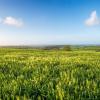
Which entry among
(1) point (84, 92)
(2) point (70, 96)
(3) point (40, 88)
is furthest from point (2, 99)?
(1) point (84, 92)

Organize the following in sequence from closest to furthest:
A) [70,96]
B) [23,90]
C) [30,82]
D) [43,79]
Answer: [70,96] < [23,90] < [30,82] < [43,79]

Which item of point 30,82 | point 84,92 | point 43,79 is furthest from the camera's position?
point 43,79

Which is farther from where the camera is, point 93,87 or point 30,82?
point 30,82

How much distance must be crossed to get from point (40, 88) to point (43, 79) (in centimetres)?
124

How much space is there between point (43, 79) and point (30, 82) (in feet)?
2.33

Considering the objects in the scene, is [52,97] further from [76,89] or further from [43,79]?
[43,79]

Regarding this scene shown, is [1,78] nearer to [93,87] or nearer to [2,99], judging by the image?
[2,99]

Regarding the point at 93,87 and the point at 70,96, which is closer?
the point at 70,96

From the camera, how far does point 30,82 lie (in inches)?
312

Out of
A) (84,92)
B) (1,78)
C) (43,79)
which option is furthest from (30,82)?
(84,92)

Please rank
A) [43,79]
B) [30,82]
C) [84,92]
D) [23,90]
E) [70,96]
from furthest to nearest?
[43,79]
[30,82]
[23,90]
[84,92]
[70,96]

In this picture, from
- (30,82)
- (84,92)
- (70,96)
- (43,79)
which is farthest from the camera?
(43,79)

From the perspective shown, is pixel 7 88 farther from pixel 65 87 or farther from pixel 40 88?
pixel 65 87

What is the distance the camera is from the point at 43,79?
27.8 ft
